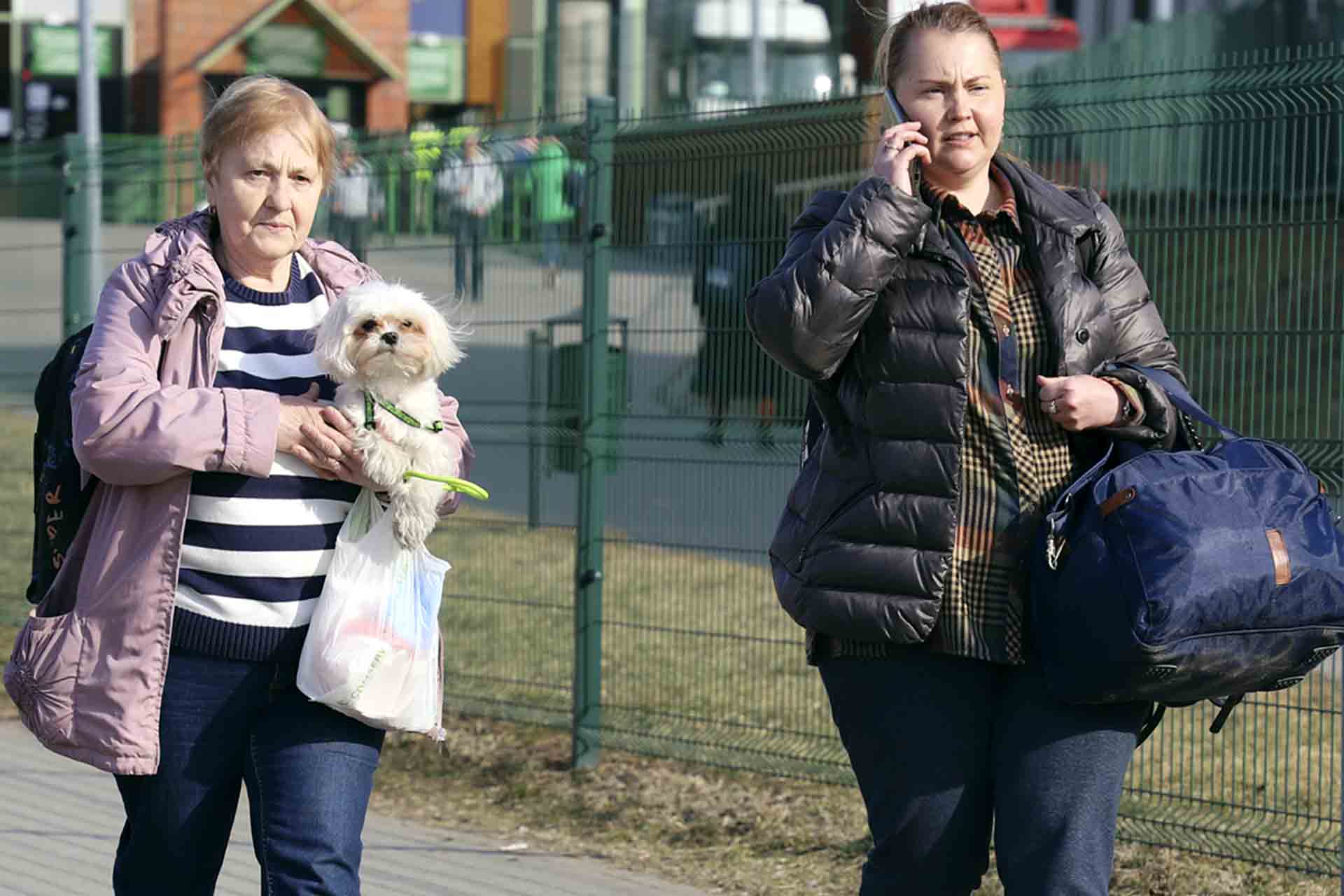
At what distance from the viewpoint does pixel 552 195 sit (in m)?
6.83

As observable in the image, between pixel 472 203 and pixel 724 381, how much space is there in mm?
1365

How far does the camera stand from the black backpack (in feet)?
11.2

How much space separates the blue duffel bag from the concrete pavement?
2729 millimetres

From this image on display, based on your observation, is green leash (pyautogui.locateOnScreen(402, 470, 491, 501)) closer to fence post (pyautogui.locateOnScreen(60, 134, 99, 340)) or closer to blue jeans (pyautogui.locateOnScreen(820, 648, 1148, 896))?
blue jeans (pyautogui.locateOnScreen(820, 648, 1148, 896))

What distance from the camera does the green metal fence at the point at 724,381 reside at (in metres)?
5.27

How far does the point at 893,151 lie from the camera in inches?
125

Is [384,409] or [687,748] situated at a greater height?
[384,409]

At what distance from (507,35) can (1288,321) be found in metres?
41.4

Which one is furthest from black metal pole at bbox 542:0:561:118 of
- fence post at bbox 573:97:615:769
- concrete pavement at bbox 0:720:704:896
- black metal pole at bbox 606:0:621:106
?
concrete pavement at bbox 0:720:704:896

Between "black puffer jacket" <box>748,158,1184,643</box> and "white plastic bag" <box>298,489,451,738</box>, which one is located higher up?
"black puffer jacket" <box>748,158,1184,643</box>

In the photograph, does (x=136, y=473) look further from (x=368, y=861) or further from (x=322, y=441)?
(x=368, y=861)

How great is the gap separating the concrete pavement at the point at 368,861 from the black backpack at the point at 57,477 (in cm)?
219

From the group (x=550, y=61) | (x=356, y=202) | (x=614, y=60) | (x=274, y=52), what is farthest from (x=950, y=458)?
(x=274, y=52)

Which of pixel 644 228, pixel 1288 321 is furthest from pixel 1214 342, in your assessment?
pixel 644 228
